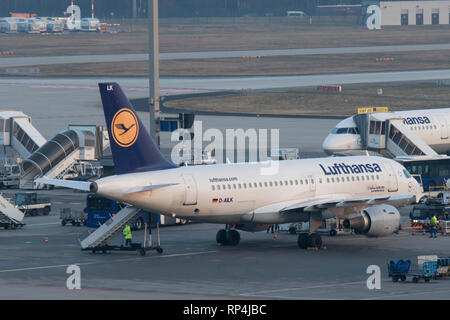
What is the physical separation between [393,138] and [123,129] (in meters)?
39.3

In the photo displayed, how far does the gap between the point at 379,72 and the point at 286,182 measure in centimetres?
12754

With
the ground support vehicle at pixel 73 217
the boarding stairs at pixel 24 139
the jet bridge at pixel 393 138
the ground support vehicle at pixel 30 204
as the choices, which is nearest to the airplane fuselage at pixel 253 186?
the ground support vehicle at pixel 73 217

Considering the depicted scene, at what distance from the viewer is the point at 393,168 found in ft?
214

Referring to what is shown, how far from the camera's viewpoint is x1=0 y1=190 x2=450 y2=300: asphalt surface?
4544 centimetres

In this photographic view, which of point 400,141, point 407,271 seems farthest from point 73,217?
point 400,141

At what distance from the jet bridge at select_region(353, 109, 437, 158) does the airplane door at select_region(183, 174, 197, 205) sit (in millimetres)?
36851

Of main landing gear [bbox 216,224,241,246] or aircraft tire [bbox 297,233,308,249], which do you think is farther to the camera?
main landing gear [bbox 216,224,241,246]

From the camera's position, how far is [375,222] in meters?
59.4

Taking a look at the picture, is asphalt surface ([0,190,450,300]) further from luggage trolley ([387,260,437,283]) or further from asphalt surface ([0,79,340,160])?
asphalt surface ([0,79,340,160])

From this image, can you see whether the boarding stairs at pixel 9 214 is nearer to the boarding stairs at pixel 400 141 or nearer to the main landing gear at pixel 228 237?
the main landing gear at pixel 228 237

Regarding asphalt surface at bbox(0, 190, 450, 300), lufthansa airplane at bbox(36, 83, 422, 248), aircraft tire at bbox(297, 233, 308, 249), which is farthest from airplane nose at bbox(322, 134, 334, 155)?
aircraft tire at bbox(297, 233, 308, 249)

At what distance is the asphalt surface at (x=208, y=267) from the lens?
149ft

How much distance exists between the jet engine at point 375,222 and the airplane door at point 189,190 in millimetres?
9276

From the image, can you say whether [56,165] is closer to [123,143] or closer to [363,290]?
[123,143]
